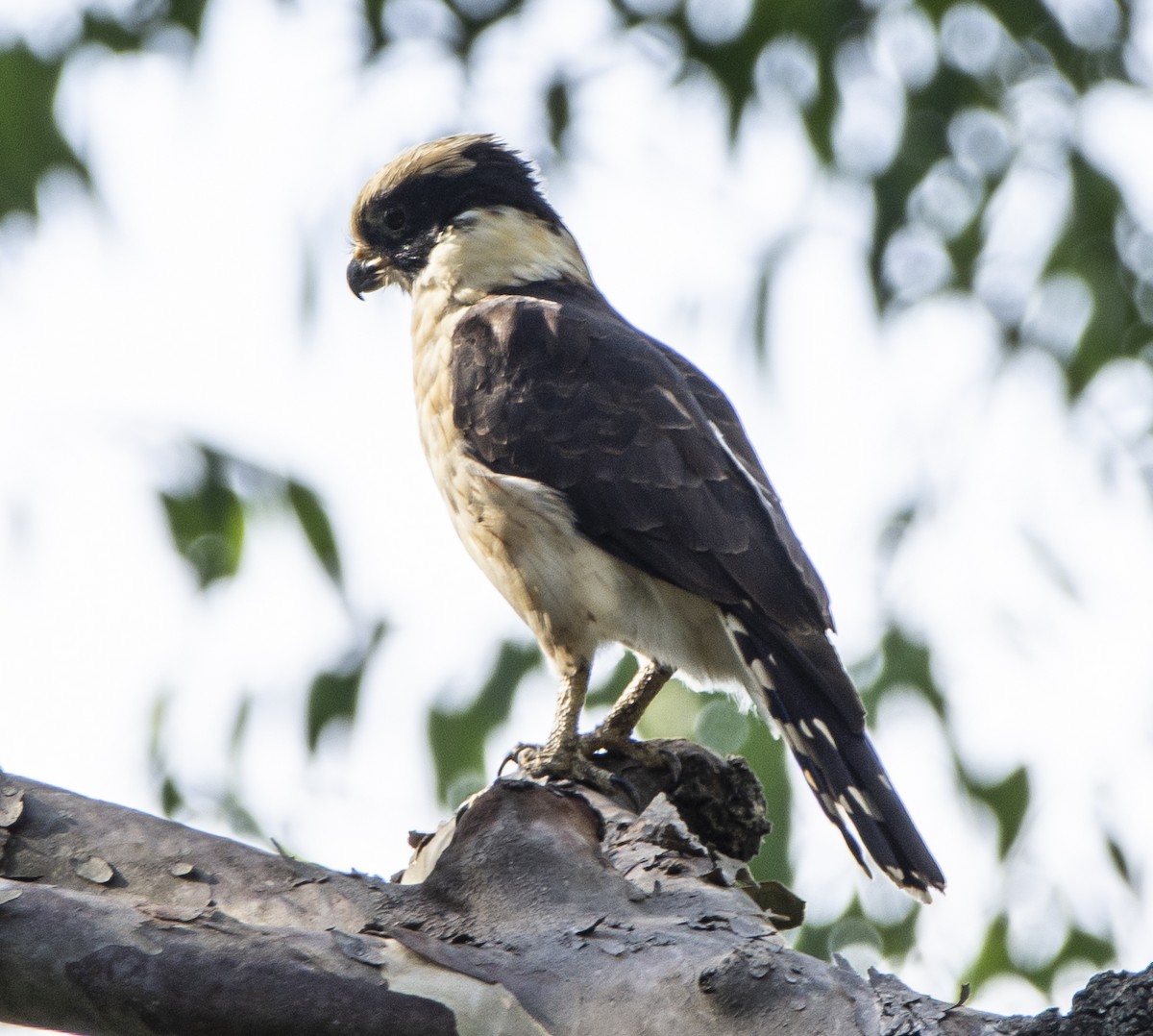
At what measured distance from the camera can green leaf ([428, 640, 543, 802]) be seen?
4.74 metres

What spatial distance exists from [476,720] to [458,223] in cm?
150

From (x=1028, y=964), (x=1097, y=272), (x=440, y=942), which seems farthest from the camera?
(x=1097, y=272)

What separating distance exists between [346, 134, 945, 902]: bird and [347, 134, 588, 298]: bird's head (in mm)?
116

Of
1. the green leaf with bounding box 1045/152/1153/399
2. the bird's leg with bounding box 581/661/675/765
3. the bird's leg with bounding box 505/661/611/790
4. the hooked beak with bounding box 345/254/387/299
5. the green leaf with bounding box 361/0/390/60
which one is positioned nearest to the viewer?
the bird's leg with bounding box 505/661/611/790

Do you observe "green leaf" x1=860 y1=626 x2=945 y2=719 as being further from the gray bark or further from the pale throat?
the gray bark

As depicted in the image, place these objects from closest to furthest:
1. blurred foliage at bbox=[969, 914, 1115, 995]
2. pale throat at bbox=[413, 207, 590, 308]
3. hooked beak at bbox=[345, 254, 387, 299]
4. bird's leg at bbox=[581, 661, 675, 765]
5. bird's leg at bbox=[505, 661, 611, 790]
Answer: bird's leg at bbox=[505, 661, 611, 790], bird's leg at bbox=[581, 661, 675, 765], pale throat at bbox=[413, 207, 590, 308], hooked beak at bbox=[345, 254, 387, 299], blurred foliage at bbox=[969, 914, 1115, 995]

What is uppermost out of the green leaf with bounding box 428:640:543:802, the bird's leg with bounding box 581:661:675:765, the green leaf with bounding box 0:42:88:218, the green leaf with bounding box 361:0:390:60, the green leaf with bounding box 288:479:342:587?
the green leaf with bounding box 361:0:390:60

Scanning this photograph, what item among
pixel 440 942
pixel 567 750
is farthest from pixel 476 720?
pixel 440 942

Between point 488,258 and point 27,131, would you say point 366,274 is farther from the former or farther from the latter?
point 27,131

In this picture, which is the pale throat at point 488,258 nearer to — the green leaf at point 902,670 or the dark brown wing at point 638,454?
the dark brown wing at point 638,454

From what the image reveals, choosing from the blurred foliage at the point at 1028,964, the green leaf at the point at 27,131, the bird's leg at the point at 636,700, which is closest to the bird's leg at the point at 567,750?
the bird's leg at the point at 636,700

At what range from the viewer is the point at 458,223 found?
169 inches

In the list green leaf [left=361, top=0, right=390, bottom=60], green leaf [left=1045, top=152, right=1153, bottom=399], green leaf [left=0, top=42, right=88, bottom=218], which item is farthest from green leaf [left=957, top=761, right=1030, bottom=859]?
green leaf [left=0, top=42, right=88, bottom=218]

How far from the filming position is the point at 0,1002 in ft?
6.01
